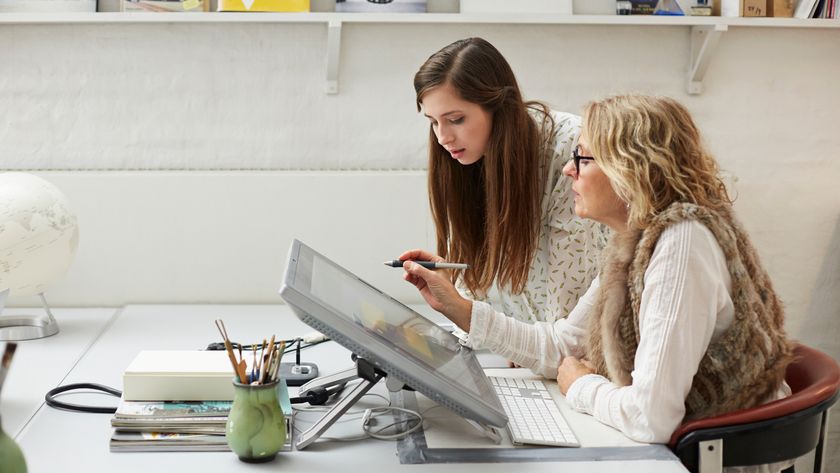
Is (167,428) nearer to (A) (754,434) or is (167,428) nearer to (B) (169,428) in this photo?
(B) (169,428)

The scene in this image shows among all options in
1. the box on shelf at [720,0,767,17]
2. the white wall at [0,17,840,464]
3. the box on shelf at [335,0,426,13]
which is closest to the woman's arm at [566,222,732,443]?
the white wall at [0,17,840,464]

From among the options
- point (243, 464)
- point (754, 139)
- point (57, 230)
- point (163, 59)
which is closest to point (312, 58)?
point (163, 59)

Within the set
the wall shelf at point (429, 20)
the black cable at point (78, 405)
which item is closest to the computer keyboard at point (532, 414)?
the black cable at point (78, 405)

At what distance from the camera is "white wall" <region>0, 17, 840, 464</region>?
2.67m

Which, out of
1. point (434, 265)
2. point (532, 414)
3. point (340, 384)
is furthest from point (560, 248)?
point (340, 384)

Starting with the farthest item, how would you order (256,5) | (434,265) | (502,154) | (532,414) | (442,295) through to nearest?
(256,5) → (502,154) → (434,265) → (442,295) → (532,414)

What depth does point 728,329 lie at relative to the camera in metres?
1.43

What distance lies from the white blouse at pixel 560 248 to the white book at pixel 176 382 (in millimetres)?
734

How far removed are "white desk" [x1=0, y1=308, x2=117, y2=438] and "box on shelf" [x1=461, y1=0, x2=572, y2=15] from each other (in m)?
1.36

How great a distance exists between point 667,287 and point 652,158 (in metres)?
0.22

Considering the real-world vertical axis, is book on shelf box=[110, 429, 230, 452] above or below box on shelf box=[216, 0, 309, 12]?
below

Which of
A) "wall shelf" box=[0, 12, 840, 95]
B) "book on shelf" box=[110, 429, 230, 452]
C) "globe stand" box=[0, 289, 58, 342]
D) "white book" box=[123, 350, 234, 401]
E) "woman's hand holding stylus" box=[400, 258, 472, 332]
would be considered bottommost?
"globe stand" box=[0, 289, 58, 342]

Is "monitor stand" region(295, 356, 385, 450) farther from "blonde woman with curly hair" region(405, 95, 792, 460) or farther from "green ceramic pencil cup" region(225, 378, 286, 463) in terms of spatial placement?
"blonde woman with curly hair" region(405, 95, 792, 460)

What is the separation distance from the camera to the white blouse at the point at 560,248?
1926mm
